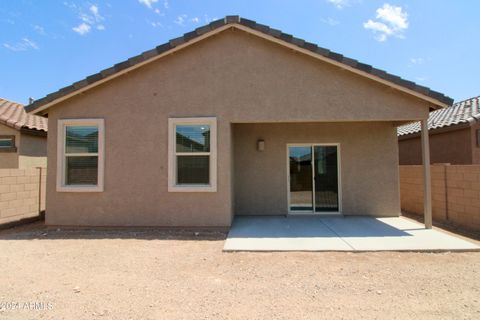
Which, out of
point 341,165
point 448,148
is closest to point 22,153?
point 341,165

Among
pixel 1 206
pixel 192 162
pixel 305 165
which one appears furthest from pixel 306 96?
pixel 1 206

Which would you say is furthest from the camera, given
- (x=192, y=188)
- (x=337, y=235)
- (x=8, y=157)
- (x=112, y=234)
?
(x=8, y=157)

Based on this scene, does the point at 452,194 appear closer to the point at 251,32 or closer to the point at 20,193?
the point at 251,32

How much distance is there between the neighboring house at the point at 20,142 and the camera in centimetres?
1251

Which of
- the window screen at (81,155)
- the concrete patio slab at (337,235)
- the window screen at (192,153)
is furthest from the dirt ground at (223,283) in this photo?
the window screen at (81,155)

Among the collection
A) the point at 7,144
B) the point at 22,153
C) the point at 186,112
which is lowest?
the point at 22,153

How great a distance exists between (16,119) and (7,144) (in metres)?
1.43

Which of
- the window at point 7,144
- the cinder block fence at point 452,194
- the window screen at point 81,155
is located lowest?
the cinder block fence at point 452,194

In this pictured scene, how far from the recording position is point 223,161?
27.9ft

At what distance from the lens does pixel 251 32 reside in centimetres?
856

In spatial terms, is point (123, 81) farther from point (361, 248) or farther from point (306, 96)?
point (361, 248)

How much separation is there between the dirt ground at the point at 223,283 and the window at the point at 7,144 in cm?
761

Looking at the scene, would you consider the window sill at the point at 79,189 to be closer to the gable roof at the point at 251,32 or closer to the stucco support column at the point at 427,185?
the gable roof at the point at 251,32

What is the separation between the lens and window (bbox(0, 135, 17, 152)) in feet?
41.1
